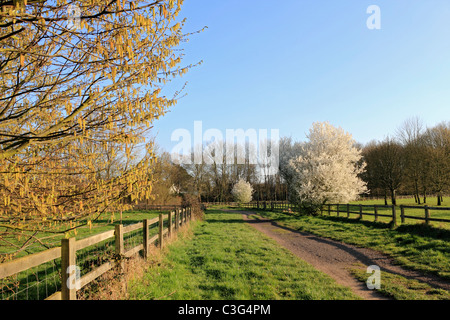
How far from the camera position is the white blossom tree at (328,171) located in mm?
25469

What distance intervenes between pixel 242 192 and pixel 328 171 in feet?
107

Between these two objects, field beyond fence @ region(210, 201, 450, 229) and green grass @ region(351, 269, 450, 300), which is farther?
field beyond fence @ region(210, 201, 450, 229)

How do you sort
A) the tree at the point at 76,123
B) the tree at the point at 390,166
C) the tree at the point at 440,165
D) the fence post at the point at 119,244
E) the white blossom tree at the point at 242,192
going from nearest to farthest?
1. the tree at the point at 76,123
2. the fence post at the point at 119,244
3. the tree at the point at 440,165
4. the tree at the point at 390,166
5. the white blossom tree at the point at 242,192

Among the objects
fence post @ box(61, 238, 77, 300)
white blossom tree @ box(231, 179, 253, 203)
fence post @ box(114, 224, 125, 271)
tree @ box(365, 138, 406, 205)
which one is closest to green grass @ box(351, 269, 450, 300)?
fence post @ box(114, 224, 125, 271)

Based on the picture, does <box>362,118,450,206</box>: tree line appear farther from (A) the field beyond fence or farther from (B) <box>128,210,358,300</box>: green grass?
(B) <box>128,210,358,300</box>: green grass

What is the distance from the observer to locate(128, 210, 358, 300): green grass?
17.9ft

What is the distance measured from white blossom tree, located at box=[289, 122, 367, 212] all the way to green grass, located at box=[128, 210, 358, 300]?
17.2m

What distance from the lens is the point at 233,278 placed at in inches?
265

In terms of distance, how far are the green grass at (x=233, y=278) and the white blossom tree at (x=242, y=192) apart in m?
47.4

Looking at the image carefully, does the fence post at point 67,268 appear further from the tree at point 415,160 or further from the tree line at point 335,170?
the tree at point 415,160

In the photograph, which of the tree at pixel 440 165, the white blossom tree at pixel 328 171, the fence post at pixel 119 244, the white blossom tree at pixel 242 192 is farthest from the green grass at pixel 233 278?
the white blossom tree at pixel 242 192

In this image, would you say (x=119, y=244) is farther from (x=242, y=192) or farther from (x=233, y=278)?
(x=242, y=192)
